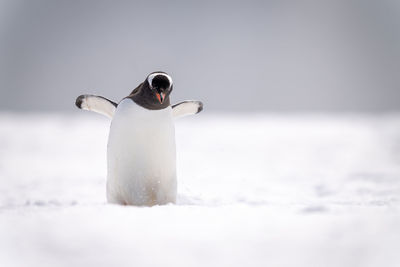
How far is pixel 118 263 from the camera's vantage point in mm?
1787

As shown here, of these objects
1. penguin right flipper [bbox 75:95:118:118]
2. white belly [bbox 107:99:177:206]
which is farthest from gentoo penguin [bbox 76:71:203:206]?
penguin right flipper [bbox 75:95:118:118]

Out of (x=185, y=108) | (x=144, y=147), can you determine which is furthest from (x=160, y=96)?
(x=185, y=108)

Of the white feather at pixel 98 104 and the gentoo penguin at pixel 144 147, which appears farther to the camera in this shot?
the white feather at pixel 98 104

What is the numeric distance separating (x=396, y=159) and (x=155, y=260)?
737 centimetres

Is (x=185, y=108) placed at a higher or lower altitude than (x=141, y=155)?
higher

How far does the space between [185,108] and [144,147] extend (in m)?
1.02

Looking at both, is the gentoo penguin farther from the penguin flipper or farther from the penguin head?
the penguin flipper

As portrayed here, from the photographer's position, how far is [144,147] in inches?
126

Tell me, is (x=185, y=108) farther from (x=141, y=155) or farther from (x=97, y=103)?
(x=141, y=155)

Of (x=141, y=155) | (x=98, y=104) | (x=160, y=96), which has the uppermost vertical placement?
(x=98, y=104)

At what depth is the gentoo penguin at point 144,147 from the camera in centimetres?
316

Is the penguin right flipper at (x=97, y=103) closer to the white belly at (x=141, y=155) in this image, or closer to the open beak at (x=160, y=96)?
the white belly at (x=141, y=155)

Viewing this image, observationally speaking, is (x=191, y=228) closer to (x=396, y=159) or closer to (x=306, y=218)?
(x=306, y=218)

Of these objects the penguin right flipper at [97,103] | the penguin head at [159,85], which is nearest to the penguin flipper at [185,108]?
the penguin right flipper at [97,103]
